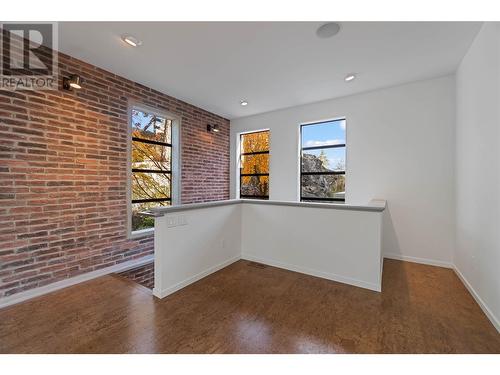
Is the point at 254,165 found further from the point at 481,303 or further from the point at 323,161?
the point at 481,303

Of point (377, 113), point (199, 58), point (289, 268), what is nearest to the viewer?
point (199, 58)

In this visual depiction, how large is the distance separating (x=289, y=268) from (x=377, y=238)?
4.05 feet

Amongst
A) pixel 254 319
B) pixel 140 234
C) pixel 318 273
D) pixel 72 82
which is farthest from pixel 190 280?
pixel 72 82

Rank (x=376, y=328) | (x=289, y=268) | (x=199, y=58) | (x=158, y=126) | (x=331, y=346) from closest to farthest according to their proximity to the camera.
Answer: (x=331, y=346), (x=376, y=328), (x=199, y=58), (x=289, y=268), (x=158, y=126)

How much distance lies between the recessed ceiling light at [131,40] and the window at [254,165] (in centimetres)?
Answer: 305

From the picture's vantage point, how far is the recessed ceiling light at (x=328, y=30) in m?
2.00

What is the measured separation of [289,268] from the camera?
300cm

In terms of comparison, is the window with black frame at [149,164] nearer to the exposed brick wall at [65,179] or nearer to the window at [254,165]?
the exposed brick wall at [65,179]

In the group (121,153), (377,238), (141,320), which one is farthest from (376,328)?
(121,153)

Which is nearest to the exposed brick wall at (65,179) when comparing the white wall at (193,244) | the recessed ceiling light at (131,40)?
the recessed ceiling light at (131,40)

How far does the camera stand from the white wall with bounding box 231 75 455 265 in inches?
123

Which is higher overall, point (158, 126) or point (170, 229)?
point (158, 126)
